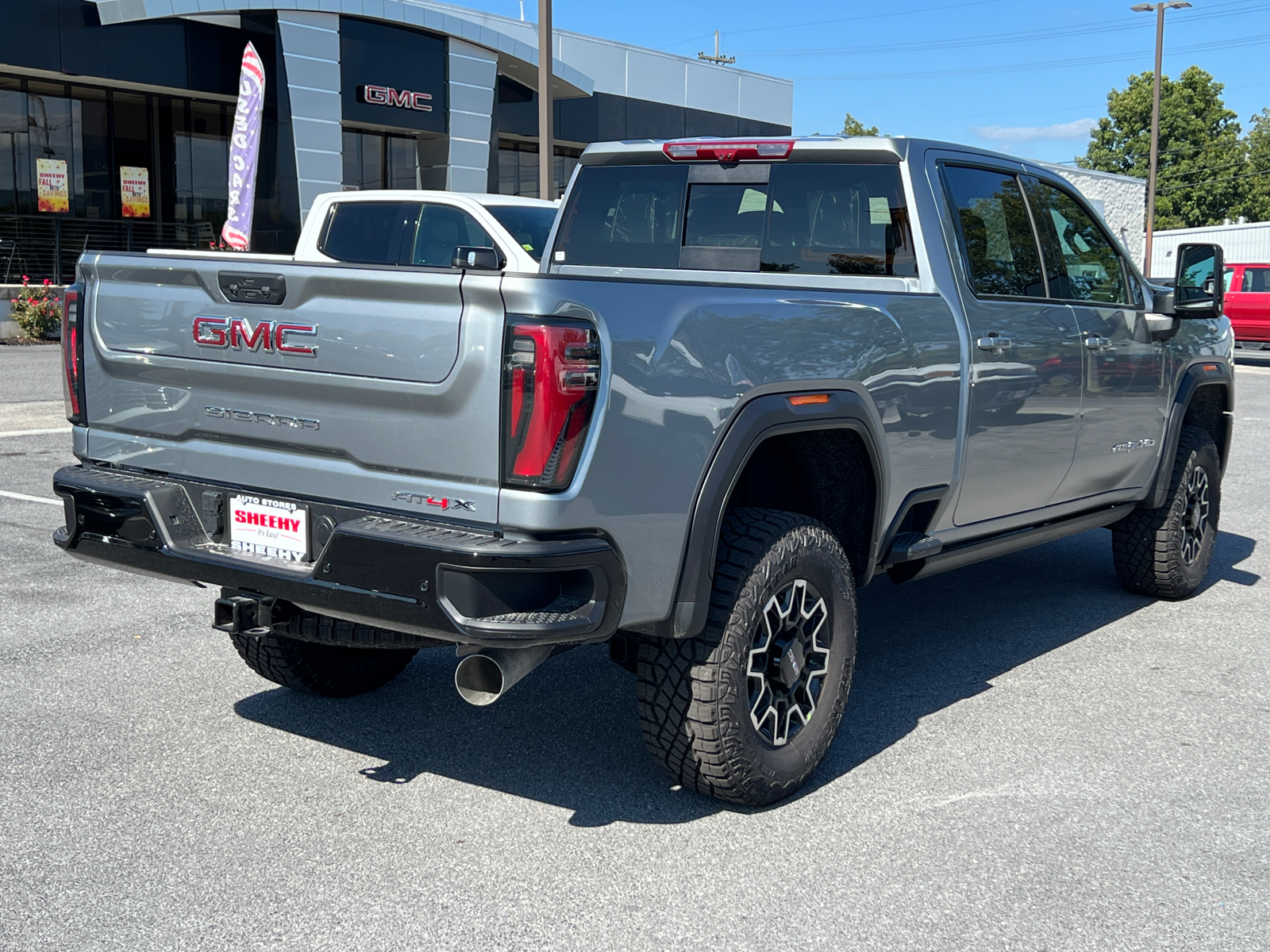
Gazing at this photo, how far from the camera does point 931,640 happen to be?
18.4 feet

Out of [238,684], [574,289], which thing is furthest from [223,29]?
[574,289]

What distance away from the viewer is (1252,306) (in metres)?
24.5

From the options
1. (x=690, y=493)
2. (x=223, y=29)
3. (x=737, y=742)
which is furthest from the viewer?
Result: (x=223, y=29)

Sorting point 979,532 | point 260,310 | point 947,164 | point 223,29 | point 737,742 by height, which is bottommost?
point 737,742

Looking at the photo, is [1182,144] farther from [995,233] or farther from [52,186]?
[995,233]

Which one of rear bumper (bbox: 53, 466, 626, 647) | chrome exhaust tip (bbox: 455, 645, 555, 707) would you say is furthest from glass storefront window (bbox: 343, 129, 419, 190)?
chrome exhaust tip (bbox: 455, 645, 555, 707)

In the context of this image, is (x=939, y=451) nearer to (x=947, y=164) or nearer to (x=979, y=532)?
(x=979, y=532)

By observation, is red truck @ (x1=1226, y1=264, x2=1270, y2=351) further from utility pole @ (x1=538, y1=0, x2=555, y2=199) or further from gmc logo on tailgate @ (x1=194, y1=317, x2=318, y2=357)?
gmc logo on tailgate @ (x1=194, y1=317, x2=318, y2=357)

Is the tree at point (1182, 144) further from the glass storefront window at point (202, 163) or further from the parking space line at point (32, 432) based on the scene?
the parking space line at point (32, 432)

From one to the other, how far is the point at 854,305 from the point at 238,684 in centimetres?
273

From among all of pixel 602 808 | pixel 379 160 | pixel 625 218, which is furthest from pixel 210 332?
pixel 379 160

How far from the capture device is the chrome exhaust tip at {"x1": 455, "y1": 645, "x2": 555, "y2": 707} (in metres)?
3.24

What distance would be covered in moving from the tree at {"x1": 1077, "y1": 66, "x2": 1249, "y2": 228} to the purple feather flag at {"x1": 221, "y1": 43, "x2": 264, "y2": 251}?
5074 centimetres

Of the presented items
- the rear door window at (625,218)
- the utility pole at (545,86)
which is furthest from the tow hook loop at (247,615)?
the utility pole at (545,86)
